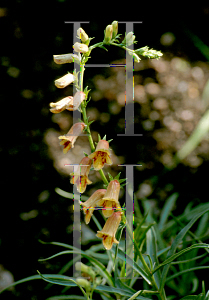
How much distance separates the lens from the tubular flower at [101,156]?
0.63 meters

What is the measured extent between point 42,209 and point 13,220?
6.6 inches

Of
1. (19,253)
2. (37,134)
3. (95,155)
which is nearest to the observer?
(95,155)

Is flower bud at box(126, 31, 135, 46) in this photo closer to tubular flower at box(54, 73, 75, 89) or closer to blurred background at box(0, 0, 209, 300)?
tubular flower at box(54, 73, 75, 89)

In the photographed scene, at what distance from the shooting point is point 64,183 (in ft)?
4.74

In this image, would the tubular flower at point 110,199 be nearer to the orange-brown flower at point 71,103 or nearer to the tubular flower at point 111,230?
the tubular flower at point 111,230

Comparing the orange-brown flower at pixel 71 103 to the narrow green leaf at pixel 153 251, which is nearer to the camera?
the orange-brown flower at pixel 71 103

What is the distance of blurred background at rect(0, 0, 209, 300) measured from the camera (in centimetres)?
140

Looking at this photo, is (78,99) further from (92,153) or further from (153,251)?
(153,251)

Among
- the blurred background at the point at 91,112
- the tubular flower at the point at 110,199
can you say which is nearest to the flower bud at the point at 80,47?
the tubular flower at the point at 110,199

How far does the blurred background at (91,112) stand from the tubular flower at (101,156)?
0.79 meters

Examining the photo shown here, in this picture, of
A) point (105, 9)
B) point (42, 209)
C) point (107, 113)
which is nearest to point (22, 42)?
point (105, 9)

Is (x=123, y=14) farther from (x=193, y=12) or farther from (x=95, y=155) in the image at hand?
(x=95, y=155)

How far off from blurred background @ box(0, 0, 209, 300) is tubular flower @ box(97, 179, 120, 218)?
781 millimetres

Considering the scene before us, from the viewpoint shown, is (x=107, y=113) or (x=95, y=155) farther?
(x=107, y=113)
